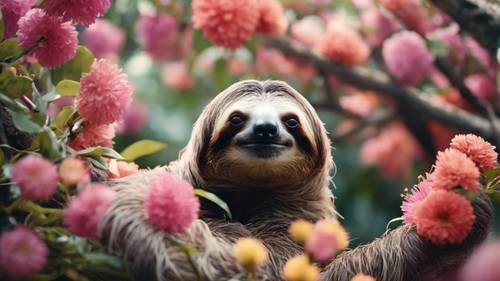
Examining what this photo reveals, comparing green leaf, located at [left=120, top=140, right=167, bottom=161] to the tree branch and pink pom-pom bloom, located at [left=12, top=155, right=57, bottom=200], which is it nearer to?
pink pom-pom bloom, located at [left=12, top=155, right=57, bottom=200]

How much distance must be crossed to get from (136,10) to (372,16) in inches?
83.2

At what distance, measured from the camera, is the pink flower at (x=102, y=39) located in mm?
6980

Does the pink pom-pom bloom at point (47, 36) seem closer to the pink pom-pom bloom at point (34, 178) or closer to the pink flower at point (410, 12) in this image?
the pink pom-pom bloom at point (34, 178)

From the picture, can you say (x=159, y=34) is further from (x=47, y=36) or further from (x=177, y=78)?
(x=47, y=36)

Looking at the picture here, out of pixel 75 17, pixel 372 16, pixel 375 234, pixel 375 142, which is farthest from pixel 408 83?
pixel 75 17

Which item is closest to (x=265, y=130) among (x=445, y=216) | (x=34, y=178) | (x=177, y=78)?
(x=445, y=216)

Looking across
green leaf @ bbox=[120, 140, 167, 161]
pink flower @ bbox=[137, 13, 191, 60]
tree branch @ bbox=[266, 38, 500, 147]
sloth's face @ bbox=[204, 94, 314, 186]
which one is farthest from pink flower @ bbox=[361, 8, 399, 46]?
green leaf @ bbox=[120, 140, 167, 161]

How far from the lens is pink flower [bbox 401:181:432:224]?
3.18 meters

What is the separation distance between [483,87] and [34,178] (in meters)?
4.81

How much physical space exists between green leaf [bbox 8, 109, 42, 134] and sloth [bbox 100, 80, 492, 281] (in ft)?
1.42

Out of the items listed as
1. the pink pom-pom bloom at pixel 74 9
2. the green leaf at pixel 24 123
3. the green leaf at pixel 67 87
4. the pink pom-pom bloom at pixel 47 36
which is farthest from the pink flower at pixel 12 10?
the green leaf at pixel 24 123

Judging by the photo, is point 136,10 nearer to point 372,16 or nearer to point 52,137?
point 372,16

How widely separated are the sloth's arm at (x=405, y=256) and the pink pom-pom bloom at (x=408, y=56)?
9.77ft

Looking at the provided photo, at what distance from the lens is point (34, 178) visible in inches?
100
